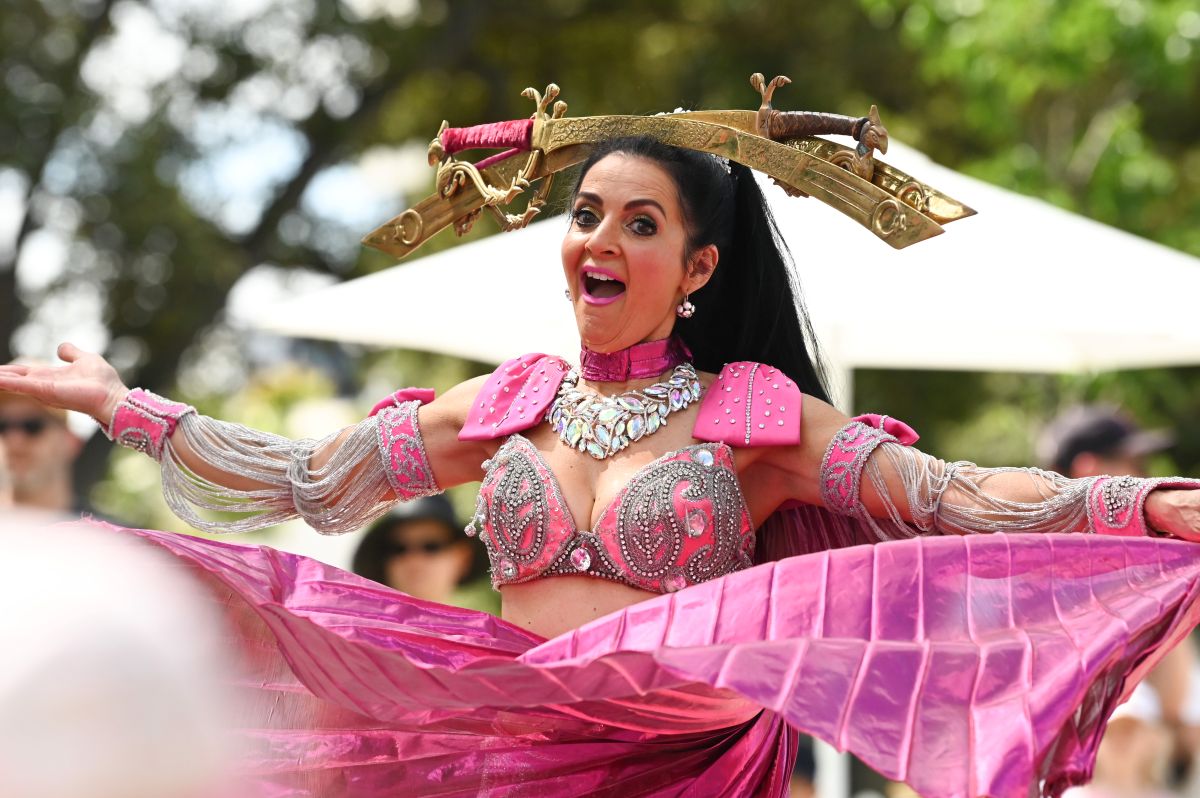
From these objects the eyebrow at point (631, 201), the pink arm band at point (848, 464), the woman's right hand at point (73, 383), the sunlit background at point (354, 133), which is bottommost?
the pink arm band at point (848, 464)

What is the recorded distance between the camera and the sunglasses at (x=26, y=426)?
5133 millimetres

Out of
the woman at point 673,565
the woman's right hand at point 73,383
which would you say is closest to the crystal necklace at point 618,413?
the woman at point 673,565

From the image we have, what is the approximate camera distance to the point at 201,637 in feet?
3.28

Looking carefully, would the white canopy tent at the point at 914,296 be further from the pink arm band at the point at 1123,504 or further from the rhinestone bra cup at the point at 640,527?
the pink arm band at the point at 1123,504

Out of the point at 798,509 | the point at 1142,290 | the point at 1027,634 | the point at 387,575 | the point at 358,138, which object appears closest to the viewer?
the point at 1027,634

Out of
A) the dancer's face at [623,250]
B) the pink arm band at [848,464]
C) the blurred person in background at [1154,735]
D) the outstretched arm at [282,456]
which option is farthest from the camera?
the blurred person in background at [1154,735]

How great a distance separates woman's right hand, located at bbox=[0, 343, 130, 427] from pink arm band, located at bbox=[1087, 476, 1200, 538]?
189 centimetres

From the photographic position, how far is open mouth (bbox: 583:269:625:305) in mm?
3141

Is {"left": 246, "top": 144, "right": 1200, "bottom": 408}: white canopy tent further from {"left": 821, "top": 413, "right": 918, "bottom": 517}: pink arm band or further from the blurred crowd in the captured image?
{"left": 821, "top": 413, "right": 918, "bottom": 517}: pink arm band

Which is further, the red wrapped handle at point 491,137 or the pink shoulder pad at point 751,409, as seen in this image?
the red wrapped handle at point 491,137

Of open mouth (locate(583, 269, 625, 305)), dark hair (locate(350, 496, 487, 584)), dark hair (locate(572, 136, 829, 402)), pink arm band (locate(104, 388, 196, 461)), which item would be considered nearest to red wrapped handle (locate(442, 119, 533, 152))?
dark hair (locate(572, 136, 829, 402))

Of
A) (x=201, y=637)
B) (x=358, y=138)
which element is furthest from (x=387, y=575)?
(x=358, y=138)

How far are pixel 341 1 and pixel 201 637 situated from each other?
14284 millimetres

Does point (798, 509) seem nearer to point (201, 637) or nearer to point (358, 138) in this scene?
point (201, 637)
